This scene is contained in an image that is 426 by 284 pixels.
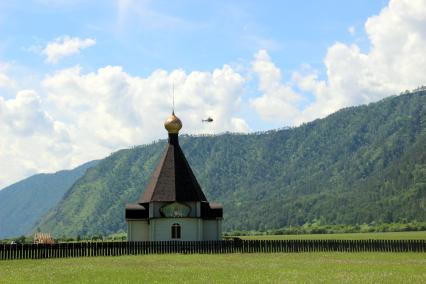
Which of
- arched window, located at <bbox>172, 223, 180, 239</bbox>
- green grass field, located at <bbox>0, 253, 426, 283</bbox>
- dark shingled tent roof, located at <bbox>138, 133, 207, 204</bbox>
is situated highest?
dark shingled tent roof, located at <bbox>138, 133, 207, 204</bbox>

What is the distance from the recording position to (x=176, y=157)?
59156 millimetres

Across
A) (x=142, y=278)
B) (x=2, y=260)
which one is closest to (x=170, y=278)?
(x=142, y=278)

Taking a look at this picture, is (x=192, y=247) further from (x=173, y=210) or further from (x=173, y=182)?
(x=173, y=182)

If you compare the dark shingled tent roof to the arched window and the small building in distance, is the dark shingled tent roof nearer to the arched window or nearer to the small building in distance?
the small building in distance

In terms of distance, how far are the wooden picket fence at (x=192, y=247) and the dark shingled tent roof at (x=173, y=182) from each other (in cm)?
1008

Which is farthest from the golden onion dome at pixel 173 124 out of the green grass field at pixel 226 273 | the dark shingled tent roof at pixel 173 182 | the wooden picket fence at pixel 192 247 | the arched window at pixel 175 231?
the green grass field at pixel 226 273

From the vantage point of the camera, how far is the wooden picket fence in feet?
139

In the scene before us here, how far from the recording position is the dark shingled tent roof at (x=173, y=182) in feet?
186

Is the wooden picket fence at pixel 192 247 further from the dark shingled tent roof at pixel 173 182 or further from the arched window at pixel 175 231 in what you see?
the dark shingled tent roof at pixel 173 182

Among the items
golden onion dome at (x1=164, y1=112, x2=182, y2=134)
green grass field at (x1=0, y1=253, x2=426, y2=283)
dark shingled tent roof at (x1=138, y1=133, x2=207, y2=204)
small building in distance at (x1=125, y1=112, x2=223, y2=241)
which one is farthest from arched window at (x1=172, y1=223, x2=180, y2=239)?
green grass field at (x1=0, y1=253, x2=426, y2=283)

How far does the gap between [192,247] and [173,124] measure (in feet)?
57.0

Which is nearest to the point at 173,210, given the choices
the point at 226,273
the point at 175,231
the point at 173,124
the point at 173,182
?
the point at 175,231

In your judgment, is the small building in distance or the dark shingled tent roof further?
the dark shingled tent roof

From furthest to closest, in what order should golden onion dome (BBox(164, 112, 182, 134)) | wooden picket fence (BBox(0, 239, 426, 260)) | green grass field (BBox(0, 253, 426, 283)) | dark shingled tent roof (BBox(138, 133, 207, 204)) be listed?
golden onion dome (BBox(164, 112, 182, 134)) < dark shingled tent roof (BBox(138, 133, 207, 204)) < wooden picket fence (BBox(0, 239, 426, 260)) < green grass field (BBox(0, 253, 426, 283))
